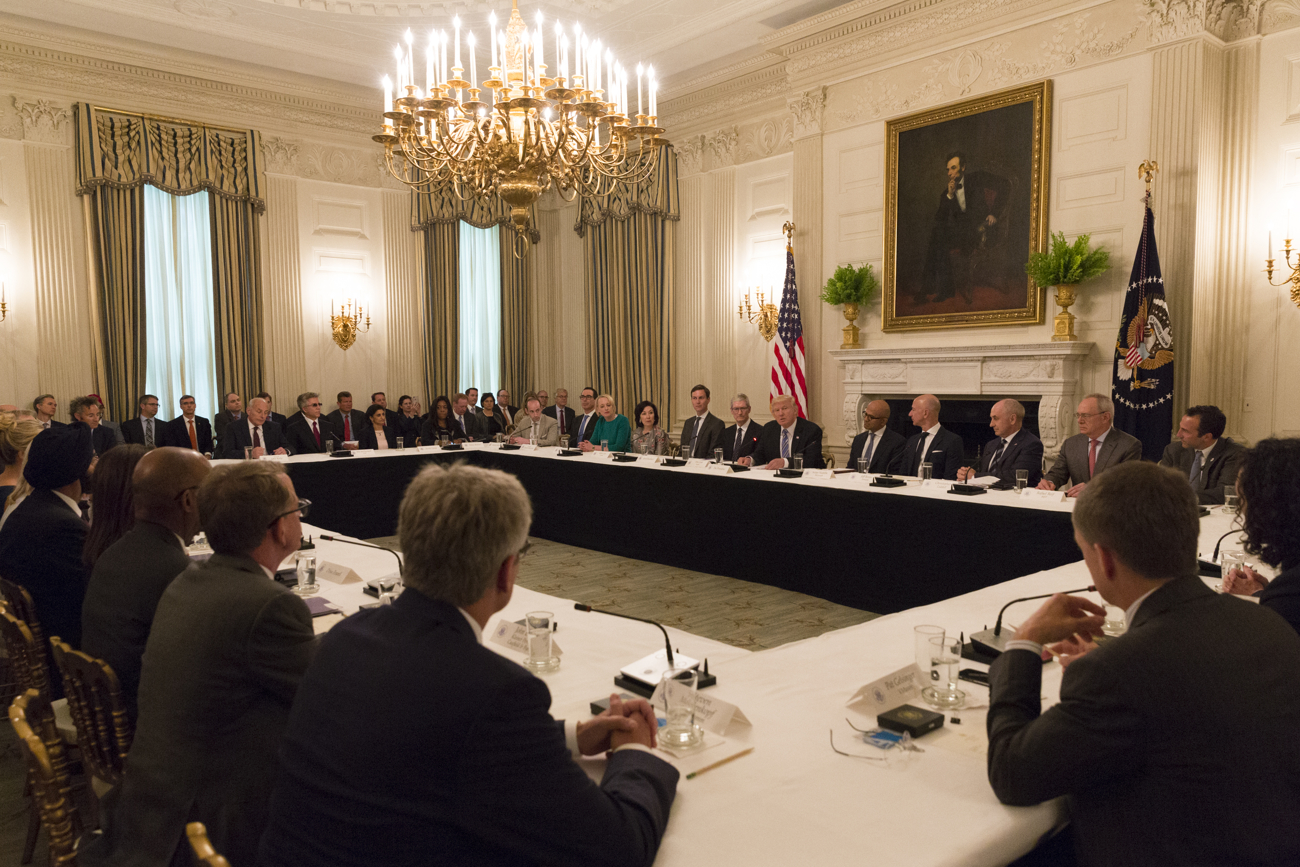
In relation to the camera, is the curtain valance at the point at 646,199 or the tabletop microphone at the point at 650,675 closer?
the tabletop microphone at the point at 650,675

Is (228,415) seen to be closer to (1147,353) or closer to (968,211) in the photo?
(968,211)

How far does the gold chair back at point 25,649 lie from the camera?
234 centimetres

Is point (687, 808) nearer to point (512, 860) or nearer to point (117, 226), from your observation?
point (512, 860)

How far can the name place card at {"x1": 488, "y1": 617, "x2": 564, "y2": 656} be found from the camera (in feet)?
7.35

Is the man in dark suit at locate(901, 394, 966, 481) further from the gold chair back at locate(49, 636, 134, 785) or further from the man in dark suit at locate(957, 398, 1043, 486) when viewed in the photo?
the gold chair back at locate(49, 636, 134, 785)

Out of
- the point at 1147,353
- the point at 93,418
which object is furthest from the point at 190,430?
the point at 1147,353

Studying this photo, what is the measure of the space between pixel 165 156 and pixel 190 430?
293 centimetres

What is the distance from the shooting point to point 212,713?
5.49ft

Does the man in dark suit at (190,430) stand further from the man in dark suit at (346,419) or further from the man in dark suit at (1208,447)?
the man in dark suit at (1208,447)

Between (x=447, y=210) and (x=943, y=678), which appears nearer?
(x=943, y=678)

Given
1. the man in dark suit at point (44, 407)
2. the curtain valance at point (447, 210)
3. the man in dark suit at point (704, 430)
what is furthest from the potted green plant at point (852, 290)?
the man in dark suit at point (44, 407)

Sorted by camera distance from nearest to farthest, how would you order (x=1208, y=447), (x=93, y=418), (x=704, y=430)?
(x=1208, y=447), (x=704, y=430), (x=93, y=418)

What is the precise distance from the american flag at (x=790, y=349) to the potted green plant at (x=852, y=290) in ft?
1.49

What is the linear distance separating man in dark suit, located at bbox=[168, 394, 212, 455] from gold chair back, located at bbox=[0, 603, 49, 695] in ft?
22.7
